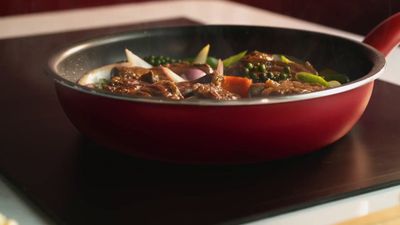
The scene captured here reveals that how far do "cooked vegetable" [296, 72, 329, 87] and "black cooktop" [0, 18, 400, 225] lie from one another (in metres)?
0.10

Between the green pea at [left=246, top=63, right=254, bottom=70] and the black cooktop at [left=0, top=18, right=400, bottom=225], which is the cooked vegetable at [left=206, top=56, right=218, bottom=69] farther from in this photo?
the black cooktop at [left=0, top=18, right=400, bottom=225]

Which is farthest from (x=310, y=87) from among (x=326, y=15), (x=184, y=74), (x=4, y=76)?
(x=326, y=15)

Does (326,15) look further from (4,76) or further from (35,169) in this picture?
(35,169)

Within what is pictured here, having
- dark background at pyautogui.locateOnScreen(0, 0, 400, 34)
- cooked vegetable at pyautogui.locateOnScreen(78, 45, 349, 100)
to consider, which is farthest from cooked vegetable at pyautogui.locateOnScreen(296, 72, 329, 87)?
dark background at pyautogui.locateOnScreen(0, 0, 400, 34)

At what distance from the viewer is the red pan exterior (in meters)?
1.11

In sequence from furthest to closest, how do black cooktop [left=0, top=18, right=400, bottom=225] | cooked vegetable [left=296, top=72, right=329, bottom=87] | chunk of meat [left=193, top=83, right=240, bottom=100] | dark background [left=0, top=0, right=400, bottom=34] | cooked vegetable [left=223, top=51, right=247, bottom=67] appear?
dark background [left=0, top=0, right=400, bottom=34] < cooked vegetable [left=223, top=51, right=247, bottom=67] < cooked vegetable [left=296, top=72, right=329, bottom=87] < chunk of meat [left=193, top=83, right=240, bottom=100] < black cooktop [left=0, top=18, right=400, bottom=225]

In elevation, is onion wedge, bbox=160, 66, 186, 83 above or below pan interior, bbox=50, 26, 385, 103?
below

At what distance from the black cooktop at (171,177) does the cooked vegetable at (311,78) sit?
103mm

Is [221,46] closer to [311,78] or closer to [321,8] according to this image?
[311,78]

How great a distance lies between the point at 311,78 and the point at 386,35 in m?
0.18

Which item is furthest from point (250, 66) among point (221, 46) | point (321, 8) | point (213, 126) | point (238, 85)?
point (321, 8)

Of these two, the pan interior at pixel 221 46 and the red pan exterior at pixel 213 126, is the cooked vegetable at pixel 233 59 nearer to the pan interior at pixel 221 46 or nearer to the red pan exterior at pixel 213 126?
the pan interior at pixel 221 46

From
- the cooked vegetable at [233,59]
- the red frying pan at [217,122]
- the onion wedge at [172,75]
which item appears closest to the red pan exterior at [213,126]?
the red frying pan at [217,122]

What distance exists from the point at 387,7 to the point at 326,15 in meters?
0.31
